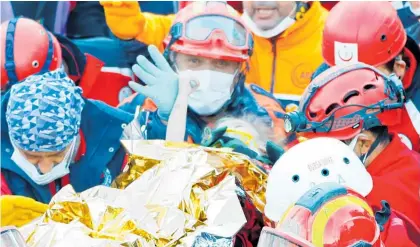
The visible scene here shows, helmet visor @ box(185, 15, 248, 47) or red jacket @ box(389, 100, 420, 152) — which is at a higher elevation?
helmet visor @ box(185, 15, 248, 47)

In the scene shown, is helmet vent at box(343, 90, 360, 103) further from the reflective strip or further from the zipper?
the zipper

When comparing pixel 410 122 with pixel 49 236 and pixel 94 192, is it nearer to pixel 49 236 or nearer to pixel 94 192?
pixel 94 192

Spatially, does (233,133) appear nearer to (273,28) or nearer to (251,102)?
(251,102)

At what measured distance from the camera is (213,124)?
4.01 m

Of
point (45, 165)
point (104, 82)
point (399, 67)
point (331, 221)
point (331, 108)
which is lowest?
point (104, 82)

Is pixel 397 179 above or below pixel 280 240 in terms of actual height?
below

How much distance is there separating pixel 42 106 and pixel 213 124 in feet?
2.45

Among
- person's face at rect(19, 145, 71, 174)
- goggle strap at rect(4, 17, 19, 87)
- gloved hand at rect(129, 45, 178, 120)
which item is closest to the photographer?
person's face at rect(19, 145, 71, 174)

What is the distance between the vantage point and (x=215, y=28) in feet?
13.1

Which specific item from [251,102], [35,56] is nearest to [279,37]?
[251,102]

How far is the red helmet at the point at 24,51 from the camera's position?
13.6 ft

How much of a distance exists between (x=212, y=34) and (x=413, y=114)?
29.6 inches

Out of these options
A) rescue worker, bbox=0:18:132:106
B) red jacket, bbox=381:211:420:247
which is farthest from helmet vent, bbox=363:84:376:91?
rescue worker, bbox=0:18:132:106

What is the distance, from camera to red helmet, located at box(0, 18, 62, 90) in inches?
163
